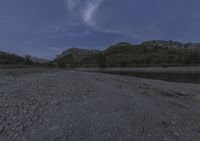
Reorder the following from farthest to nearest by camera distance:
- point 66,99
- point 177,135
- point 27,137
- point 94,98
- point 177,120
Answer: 1. point 94,98
2. point 66,99
3. point 177,120
4. point 177,135
5. point 27,137

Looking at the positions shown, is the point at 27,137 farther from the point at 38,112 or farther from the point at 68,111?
the point at 68,111

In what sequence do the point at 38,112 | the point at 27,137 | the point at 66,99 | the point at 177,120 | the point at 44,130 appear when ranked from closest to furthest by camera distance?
the point at 27,137
the point at 44,130
the point at 38,112
the point at 177,120
the point at 66,99

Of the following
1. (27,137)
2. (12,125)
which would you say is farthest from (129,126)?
(12,125)

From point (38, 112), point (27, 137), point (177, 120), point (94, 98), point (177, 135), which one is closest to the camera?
point (27, 137)

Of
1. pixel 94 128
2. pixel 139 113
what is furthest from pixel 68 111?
pixel 139 113

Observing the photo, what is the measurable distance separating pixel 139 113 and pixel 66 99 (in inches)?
130

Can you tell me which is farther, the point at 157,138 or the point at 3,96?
the point at 3,96

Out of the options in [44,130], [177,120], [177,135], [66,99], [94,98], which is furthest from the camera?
[94,98]

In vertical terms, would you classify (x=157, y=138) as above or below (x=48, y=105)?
below

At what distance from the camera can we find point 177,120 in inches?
311

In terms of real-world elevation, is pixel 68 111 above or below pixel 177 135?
above

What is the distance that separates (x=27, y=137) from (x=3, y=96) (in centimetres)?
458

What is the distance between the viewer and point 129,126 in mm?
6715

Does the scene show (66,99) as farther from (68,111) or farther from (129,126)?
(129,126)
